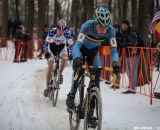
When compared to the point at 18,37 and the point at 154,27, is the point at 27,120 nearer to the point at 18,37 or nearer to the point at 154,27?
the point at 154,27

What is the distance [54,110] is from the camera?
29.5 ft

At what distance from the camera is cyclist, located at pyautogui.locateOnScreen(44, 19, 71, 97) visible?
10.1 meters

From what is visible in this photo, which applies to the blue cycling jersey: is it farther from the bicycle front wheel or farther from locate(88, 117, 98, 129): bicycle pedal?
the bicycle front wheel

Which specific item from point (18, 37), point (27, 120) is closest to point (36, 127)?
point (27, 120)

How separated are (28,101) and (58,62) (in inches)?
47.1

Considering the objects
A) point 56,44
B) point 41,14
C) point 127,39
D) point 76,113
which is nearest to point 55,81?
point 56,44

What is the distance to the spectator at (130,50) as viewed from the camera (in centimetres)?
1164

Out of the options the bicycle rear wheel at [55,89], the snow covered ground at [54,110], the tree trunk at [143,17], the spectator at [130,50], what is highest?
the tree trunk at [143,17]

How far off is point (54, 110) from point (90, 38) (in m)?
2.54

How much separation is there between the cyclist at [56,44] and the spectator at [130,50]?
2152 millimetres

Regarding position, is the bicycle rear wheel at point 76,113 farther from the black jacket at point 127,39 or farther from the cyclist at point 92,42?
the black jacket at point 127,39

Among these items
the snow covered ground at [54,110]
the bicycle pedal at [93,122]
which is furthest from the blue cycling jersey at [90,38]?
the snow covered ground at [54,110]

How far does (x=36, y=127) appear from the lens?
24.0 feet

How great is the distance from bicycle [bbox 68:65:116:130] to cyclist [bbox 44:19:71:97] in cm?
326
